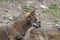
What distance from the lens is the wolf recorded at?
7.43 meters

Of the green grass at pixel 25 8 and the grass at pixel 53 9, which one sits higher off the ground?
the green grass at pixel 25 8

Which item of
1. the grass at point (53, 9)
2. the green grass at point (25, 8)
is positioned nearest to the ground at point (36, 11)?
the grass at point (53, 9)

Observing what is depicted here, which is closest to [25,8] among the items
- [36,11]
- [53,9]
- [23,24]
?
[36,11]

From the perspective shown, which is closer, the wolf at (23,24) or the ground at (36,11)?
the wolf at (23,24)

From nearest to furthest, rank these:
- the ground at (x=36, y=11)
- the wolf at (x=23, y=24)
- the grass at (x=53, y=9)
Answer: the wolf at (x=23, y=24) → the ground at (x=36, y=11) → the grass at (x=53, y=9)

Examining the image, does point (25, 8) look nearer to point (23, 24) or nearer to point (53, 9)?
point (53, 9)

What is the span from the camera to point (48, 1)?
1181cm

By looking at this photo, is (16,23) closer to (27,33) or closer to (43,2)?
(27,33)

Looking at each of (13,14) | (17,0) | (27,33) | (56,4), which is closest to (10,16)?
(13,14)

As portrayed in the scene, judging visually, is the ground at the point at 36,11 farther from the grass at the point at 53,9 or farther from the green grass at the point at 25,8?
the green grass at the point at 25,8

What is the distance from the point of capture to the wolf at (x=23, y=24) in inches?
292

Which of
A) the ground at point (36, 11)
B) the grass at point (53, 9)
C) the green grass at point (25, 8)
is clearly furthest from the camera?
the grass at point (53, 9)

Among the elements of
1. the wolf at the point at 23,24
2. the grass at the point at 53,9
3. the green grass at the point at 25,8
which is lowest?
the grass at the point at 53,9

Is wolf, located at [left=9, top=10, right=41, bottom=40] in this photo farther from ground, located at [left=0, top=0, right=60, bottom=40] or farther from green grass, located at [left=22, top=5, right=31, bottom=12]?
green grass, located at [left=22, top=5, right=31, bottom=12]
